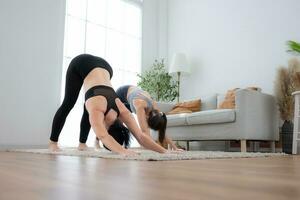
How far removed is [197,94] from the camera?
5.63m

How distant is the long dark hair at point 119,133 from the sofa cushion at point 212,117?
1.44 meters

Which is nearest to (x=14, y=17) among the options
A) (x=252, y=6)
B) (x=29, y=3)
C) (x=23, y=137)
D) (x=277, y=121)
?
(x=29, y=3)

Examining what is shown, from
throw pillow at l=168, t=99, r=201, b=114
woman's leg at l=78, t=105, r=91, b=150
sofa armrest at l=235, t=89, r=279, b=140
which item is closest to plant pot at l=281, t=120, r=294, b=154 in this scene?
sofa armrest at l=235, t=89, r=279, b=140

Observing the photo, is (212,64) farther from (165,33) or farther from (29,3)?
(29,3)

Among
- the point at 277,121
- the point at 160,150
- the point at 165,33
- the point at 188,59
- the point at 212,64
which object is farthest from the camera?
the point at 165,33

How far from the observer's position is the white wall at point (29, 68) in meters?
4.59

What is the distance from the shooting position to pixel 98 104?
1955mm

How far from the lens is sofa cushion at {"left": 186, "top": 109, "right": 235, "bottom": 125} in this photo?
3.52 metres

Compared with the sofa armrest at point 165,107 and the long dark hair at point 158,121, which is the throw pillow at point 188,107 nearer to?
the sofa armrest at point 165,107

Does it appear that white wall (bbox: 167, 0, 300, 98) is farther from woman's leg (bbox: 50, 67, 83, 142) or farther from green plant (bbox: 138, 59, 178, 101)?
woman's leg (bbox: 50, 67, 83, 142)

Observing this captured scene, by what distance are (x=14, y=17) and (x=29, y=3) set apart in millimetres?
341

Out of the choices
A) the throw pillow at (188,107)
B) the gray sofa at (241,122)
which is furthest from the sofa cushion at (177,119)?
the throw pillow at (188,107)

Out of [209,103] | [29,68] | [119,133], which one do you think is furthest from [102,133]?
[29,68]

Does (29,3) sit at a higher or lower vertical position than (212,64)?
higher
